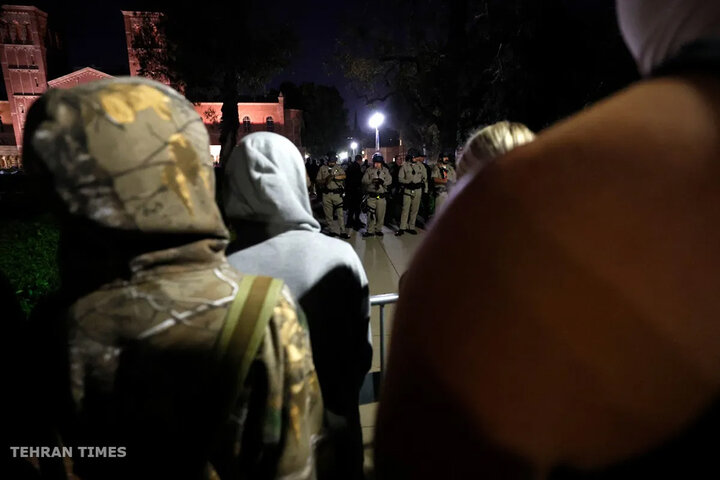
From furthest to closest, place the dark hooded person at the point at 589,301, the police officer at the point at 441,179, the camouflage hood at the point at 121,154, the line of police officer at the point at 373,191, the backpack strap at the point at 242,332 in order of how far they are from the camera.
A: the police officer at the point at 441,179, the line of police officer at the point at 373,191, the backpack strap at the point at 242,332, the camouflage hood at the point at 121,154, the dark hooded person at the point at 589,301

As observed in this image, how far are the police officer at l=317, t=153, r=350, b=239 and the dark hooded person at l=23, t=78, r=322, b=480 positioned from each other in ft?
31.4

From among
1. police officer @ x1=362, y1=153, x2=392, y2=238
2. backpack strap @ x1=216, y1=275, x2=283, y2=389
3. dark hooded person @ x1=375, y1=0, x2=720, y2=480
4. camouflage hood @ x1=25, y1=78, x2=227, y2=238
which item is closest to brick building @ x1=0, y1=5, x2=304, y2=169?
police officer @ x1=362, y1=153, x2=392, y2=238

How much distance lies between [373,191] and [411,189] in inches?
48.3

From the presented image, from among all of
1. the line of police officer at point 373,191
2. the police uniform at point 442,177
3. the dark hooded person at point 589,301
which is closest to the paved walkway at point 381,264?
the line of police officer at point 373,191

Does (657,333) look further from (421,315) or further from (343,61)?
(343,61)

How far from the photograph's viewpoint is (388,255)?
9008mm

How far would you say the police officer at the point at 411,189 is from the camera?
11352mm

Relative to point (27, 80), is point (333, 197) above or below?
below

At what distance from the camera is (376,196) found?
11133 millimetres

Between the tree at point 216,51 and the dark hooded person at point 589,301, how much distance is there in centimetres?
1810

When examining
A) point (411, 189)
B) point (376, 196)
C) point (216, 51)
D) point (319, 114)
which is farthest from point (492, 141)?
point (319, 114)

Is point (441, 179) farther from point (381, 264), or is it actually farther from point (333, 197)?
point (381, 264)

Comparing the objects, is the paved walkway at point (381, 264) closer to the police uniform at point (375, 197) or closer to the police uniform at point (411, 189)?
the police uniform at point (375, 197)

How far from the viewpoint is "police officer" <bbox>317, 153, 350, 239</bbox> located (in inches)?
429
